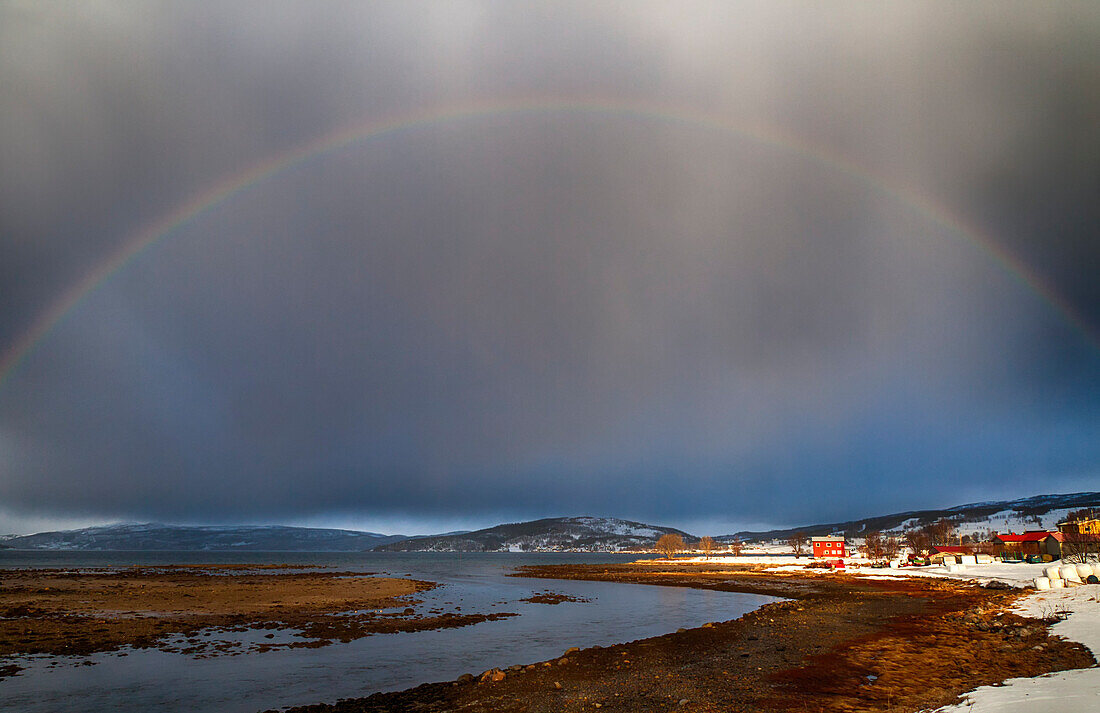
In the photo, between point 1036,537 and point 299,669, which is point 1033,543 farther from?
point 299,669

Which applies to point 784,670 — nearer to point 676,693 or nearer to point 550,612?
point 676,693

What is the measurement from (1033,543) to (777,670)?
327ft

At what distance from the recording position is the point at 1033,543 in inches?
3595

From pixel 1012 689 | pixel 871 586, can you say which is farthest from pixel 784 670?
pixel 871 586

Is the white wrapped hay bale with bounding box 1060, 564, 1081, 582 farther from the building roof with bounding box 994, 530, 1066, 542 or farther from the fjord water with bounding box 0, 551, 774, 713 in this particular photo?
the building roof with bounding box 994, 530, 1066, 542

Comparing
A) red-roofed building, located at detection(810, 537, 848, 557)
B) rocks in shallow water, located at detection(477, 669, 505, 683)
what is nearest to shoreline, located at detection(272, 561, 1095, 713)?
rocks in shallow water, located at detection(477, 669, 505, 683)

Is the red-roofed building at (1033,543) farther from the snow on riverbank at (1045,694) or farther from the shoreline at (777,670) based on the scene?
the snow on riverbank at (1045,694)

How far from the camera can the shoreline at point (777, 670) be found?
16.4 meters

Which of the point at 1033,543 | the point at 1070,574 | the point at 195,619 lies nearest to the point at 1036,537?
the point at 1033,543

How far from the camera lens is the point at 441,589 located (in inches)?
2630

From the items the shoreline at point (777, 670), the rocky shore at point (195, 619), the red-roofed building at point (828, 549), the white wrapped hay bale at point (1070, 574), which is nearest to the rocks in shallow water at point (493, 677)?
the shoreline at point (777, 670)

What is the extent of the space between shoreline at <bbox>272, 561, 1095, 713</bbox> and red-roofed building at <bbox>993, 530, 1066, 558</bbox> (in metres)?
72.1

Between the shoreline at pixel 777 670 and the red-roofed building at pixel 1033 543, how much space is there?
72.1 m

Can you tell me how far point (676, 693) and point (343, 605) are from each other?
119 ft
